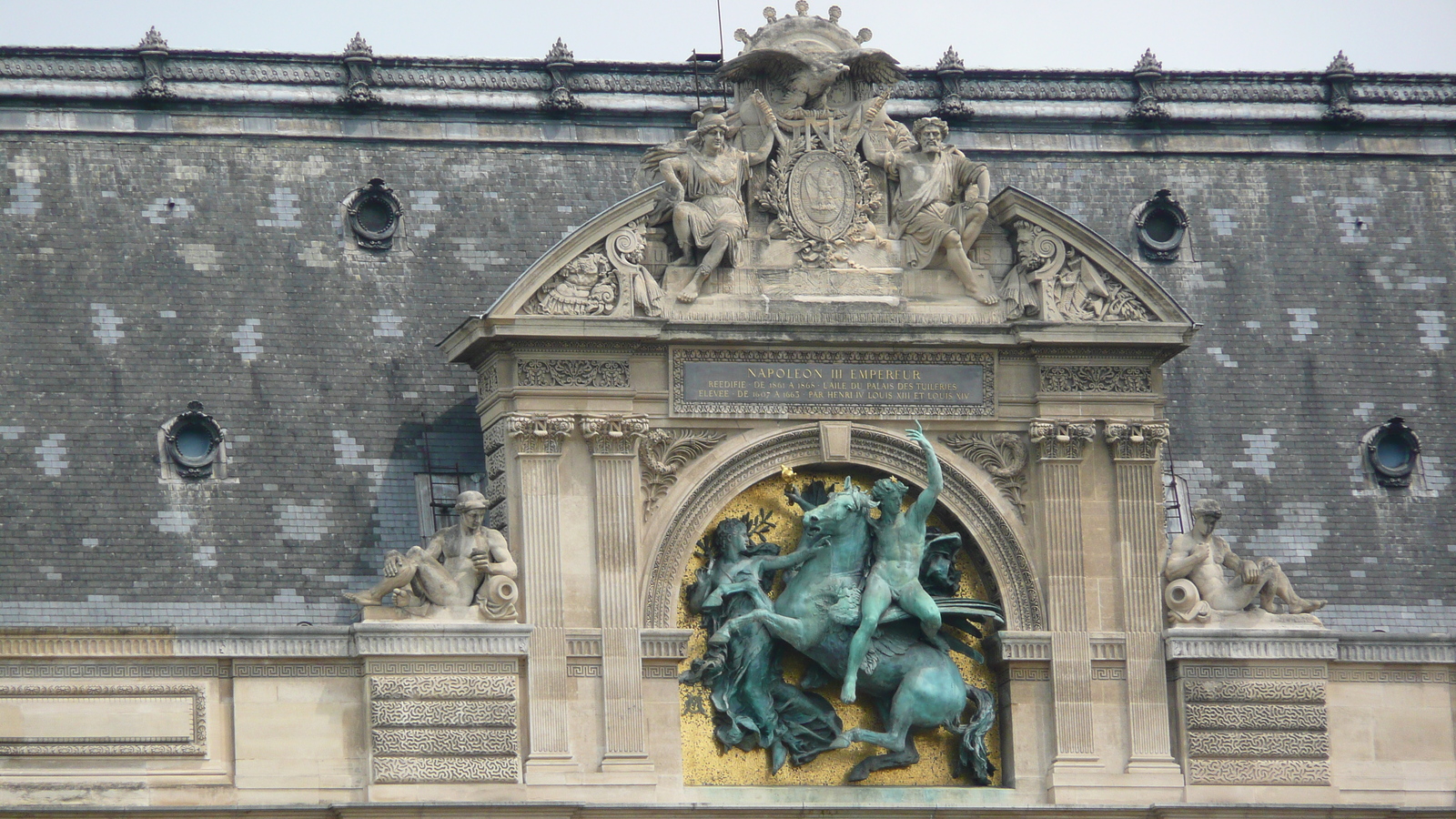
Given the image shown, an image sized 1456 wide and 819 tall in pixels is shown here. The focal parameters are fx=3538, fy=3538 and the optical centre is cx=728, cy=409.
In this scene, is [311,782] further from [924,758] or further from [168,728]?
[924,758]

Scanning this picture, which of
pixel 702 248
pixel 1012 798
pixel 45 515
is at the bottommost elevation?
pixel 1012 798

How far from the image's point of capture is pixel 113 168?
48719 mm

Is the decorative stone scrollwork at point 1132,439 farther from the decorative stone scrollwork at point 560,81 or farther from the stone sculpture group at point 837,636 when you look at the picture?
the decorative stone scrollwork at point 560,81

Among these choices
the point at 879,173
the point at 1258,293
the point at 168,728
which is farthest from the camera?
the point at 1258,293

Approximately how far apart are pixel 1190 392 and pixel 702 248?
7720 millimetres

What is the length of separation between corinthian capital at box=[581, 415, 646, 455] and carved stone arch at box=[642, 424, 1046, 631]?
3.53 ft

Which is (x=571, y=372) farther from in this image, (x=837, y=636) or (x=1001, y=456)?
(x=1001, y=456)

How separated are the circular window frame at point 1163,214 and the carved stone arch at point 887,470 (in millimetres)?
6420

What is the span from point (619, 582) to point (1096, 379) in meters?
6.81

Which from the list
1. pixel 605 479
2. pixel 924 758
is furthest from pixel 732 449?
pixel 924 758

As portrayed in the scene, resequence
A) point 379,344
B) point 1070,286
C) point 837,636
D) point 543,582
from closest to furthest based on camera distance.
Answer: point 543,582, point 837,636, point 1070,286, point 379,344

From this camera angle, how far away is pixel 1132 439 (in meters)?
45.5

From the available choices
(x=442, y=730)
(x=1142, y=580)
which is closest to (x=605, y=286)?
(x=442, y=730)

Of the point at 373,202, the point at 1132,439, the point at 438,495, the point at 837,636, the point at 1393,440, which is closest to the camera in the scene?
the point at 837,636
